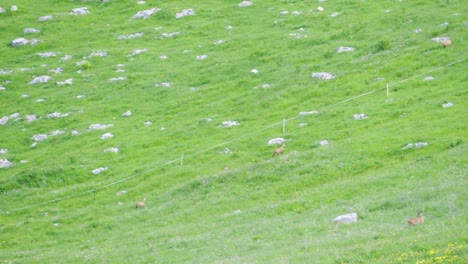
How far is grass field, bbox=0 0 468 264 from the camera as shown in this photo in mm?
31016

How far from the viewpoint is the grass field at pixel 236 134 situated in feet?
102

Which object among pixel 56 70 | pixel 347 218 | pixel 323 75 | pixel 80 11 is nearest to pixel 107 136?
pixel 56 70

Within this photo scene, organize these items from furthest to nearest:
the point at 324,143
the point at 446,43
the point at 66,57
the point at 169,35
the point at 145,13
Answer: the point at 145,13 < the point at 169,35 < the point at 66,57 < the point at 446,43 < the point at 324,143

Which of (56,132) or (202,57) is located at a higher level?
(202,57)

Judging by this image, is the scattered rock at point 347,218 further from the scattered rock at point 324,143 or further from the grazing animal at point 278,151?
the grazing animal at point 278,151

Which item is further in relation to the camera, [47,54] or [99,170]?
[47,54]

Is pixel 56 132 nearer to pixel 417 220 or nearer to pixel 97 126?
pixel 97 126

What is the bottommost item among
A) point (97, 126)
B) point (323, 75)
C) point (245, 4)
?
point (97, 126)

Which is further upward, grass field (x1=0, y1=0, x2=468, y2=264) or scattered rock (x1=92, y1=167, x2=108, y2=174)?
grass field (x1=0, y1=0, x2=468, y2=264)

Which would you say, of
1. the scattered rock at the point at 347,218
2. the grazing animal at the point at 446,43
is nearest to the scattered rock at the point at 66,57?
the grazing animal at the point at 446,43

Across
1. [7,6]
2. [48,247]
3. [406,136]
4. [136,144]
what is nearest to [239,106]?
[136,144]

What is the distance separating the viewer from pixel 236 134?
5022cm

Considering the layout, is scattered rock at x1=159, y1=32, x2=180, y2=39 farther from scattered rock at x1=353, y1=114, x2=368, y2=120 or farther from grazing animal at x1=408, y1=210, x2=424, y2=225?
grazing animal at x1=408, y1=210, x2=424, y2=225

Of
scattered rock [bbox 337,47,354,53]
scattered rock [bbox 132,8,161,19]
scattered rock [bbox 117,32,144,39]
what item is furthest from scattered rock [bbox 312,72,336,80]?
scattered rock [bbox 132,8,161,19]
